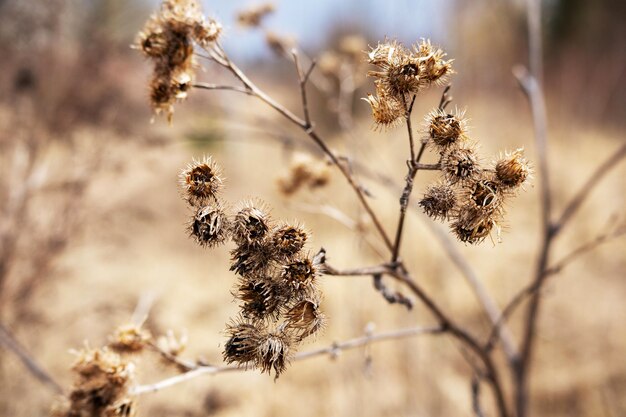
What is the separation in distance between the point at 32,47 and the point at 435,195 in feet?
8.01

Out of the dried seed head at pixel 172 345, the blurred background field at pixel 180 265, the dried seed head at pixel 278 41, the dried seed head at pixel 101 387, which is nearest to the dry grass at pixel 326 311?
the blurred background field at pixel 180 265

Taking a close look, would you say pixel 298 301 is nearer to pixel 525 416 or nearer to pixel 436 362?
pixel 525 416

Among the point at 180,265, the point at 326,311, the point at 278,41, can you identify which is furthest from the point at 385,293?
the point at 180,265

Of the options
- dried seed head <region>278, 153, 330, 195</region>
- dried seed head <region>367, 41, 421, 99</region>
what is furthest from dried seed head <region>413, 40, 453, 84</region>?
dried seed head <region>278, 153, 330, 195</region>

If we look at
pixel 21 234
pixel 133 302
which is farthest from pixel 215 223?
pixel 133 302

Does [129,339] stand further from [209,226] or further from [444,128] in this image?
[444,128]

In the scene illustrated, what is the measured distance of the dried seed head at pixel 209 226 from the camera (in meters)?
0.63

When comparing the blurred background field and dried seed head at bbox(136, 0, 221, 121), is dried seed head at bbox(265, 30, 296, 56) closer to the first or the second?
the blurred background field

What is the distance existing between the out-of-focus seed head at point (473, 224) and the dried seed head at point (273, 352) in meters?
0.26

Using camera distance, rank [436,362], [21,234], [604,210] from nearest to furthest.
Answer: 1. [21,234]
2. [436,362]
3. [604,210]

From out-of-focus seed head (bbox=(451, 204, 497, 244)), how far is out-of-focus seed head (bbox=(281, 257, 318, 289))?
19cm

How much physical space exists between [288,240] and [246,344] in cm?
14

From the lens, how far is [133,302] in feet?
7.98

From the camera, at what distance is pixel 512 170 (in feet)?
2.07
